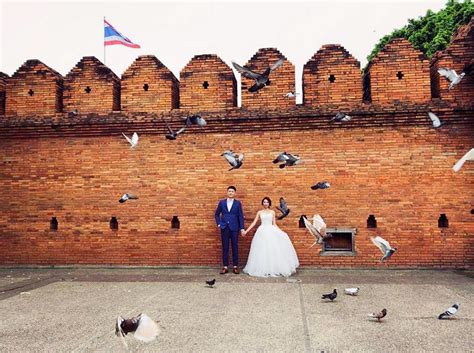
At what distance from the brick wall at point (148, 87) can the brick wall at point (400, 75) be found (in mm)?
4180

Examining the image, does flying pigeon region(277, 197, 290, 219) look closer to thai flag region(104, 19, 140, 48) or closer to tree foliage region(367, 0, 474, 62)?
thai flag region(104, 19, 140, 48)

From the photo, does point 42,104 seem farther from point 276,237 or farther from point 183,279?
point 276,237

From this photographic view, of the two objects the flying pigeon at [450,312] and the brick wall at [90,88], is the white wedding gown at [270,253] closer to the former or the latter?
the flying pigeon at [450,312]

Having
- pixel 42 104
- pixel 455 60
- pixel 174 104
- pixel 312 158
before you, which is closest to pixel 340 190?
pixel 312 158

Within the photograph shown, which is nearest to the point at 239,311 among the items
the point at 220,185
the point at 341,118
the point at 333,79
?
the point at 220,185

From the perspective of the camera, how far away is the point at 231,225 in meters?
6.93

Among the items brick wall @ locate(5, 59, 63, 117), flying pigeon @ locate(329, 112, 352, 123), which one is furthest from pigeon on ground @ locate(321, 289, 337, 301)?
brick wall @ locate(5, 59, 63, 117)

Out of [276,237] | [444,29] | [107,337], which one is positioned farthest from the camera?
[444,29]

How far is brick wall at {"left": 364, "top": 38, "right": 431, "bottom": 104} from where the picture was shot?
283 inches

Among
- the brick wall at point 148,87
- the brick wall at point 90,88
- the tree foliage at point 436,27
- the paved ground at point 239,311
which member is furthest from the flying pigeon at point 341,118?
the tree foliage at point 436,27

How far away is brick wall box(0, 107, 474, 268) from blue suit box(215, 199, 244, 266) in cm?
39

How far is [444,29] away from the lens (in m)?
14.3

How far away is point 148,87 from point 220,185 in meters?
2.60

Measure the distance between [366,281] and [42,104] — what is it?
7.40 meters
